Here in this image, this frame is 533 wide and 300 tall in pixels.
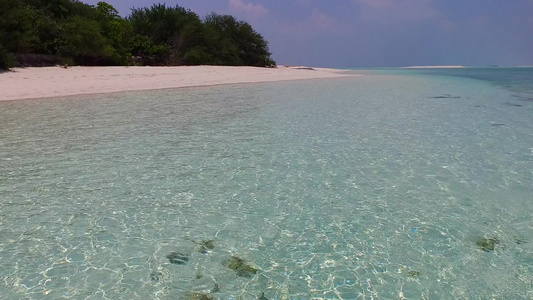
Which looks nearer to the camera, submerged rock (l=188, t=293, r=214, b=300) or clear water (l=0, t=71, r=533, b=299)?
submerged rock (l=188, t=293, r=214, b=300)

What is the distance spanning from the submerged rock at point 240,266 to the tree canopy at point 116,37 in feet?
64.3

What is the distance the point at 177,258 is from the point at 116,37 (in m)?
30.3

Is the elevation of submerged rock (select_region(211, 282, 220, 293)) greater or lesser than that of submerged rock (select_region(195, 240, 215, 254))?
greater

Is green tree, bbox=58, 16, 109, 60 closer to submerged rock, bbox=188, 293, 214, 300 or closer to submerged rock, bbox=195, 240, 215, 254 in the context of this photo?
submerged rock, bbox=195, 240, 215, 254

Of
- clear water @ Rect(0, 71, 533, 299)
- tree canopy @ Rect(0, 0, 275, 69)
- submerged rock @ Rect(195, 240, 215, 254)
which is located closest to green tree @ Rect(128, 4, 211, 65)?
tree canopy @ Rect(0, 0, 275, 69)

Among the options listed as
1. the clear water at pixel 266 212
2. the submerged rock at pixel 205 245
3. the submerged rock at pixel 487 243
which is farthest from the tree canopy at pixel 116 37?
the submerged rock at pixel 487 243

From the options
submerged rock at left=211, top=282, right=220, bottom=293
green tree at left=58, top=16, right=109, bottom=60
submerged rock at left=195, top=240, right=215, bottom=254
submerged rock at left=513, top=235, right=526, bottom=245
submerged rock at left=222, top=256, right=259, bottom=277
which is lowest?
submerged rock at left=195, top=240, right=215, bottom=254

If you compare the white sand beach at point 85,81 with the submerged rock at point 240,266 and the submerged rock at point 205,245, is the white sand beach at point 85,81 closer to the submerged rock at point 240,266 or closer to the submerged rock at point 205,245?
the submerged rock at point 205,245

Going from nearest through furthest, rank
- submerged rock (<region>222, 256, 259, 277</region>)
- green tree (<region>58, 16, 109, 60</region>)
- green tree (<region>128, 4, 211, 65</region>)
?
submerged rock (<region>222, 256, 259, 277</region>) → green tree (<region>58, 16, 109, 60</region>) → green tree (<region>128, 4, 211, 65</region>)

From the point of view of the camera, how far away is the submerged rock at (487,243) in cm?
364

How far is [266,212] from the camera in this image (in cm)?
446

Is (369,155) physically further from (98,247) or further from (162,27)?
(162,27)

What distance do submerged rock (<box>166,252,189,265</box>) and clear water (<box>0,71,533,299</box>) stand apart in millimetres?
53

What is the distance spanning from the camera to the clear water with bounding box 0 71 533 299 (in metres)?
3.13
